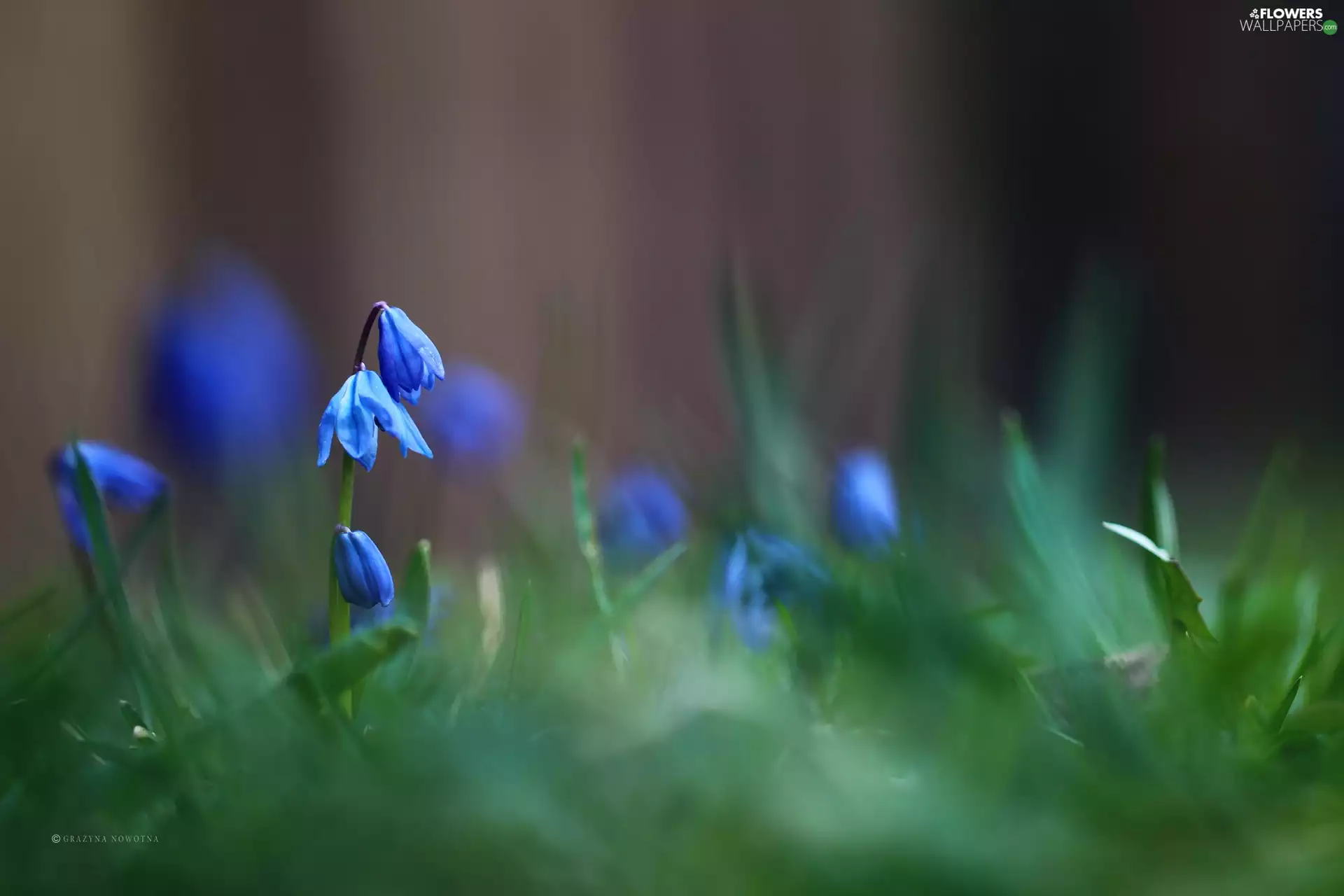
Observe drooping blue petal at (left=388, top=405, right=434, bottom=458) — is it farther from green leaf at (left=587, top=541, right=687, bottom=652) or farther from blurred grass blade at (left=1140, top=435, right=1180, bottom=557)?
blurred grass blade at (left=1140, top=435, right=1180, bottom=557)

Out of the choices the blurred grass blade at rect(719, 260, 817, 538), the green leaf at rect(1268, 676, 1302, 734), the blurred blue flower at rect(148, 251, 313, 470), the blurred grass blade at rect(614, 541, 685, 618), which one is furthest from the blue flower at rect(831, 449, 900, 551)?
the blurred blue flower at rect(148, 251, 313, 470)

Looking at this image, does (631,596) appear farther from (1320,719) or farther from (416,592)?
(1320,719)

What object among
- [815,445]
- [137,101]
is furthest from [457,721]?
[137,101]

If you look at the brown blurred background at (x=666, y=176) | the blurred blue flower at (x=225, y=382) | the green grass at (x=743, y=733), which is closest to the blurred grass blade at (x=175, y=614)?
the green grass at (x=743, y=733)

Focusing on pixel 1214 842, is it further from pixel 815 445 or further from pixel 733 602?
pixel 815 445

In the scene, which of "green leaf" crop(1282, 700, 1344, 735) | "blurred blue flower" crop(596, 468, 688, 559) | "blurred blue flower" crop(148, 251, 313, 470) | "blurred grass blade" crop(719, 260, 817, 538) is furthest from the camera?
"blurred blue flower" crop(148, 251, 313, 470)

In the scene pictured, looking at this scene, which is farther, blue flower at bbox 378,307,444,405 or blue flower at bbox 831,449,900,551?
blue flower at bbox 831,449,900,551
